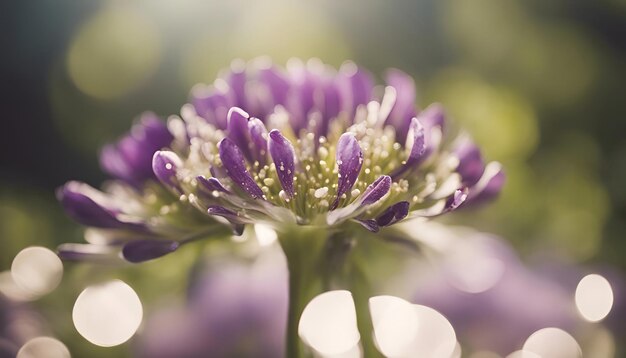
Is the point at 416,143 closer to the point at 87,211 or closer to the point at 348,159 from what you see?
the point at 348,159

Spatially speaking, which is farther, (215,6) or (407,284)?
(215,6)

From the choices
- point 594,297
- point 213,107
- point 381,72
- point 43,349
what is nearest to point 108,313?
point 43,349

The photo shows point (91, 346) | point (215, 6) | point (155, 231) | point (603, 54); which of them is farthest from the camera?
point (215, 6)

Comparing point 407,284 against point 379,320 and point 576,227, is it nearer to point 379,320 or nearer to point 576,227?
point 379,320

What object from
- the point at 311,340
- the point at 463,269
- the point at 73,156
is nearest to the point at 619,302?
the point at 463,269

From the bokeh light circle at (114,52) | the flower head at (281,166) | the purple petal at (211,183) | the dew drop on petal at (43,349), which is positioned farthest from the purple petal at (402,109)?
the bokeh light circle at (114,52)

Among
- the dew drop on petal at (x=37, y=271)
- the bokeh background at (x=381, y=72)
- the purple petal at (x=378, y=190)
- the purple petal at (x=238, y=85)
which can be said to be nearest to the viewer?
the purple petal at (x=378, y=190)

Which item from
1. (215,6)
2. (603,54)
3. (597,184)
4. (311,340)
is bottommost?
(311,340)

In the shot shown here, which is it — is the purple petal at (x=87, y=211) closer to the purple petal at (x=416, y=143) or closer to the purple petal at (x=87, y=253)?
the purple petal at (x=87, y=253)
